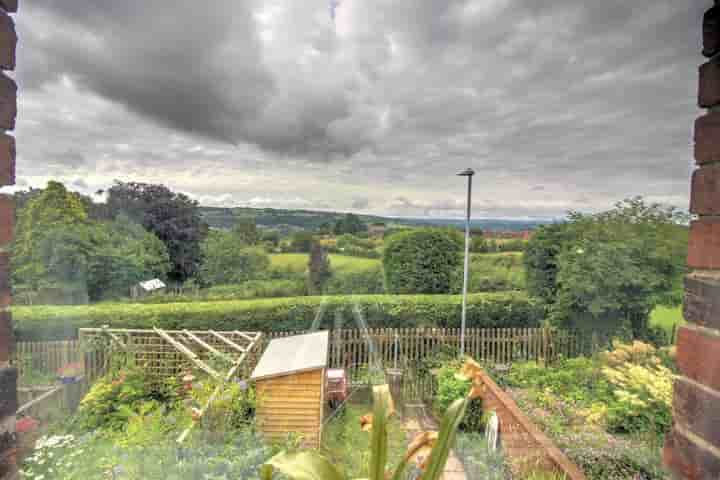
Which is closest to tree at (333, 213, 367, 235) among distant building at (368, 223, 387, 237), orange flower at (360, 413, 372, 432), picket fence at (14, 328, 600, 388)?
distant building at (368, 223, 387, 237)

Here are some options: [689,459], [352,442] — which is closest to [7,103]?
[689,459]

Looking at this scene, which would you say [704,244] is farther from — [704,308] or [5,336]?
[5,336]

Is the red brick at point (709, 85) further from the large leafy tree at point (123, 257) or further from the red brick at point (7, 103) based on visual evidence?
the large leafy tree at point (123, 257)

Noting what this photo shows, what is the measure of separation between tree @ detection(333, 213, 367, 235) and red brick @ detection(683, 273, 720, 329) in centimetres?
175

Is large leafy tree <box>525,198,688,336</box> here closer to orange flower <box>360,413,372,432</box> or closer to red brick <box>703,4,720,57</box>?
red brick <box>703,4,720,57</box>

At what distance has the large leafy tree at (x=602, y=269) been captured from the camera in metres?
2.69

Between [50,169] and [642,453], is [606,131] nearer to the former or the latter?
[642,453]

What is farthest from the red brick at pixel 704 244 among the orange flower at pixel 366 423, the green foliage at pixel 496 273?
the green foliage at pixel 496 273

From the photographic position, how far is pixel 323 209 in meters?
2.00

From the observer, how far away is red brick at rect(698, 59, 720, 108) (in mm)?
385

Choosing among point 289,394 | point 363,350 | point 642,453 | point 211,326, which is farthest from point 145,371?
point 642,453

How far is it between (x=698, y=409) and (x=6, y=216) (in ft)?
2.73

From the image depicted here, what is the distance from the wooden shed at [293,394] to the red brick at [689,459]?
1.47 meters

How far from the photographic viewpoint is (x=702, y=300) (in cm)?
39
